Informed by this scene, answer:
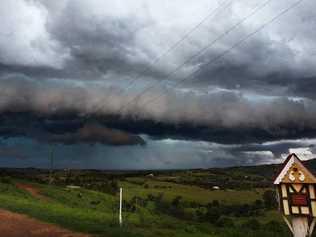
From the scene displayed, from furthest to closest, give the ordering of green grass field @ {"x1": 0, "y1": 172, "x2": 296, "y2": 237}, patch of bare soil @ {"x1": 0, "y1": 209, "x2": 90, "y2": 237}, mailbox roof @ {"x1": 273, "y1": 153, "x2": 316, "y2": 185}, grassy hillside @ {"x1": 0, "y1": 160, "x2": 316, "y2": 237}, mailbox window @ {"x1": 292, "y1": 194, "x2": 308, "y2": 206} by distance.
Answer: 1. grassy hillside @ {"x1": 0, "y1": 160, "x2": 316, "y2": 237}
2. green grass field @ {"x1": 0, "y1": 172, "x2": 296, "y2": 237}
3. patch of bare soil @ {"x1": 0, "y1": 209, "x2": 90, "y2": 237}
4. mailbox window @ {"x1": 292, "y1": 194, "x2": 308, "y2": 206}
5. mailbox roof @ {"x1": 273, "y1": 153, "x2": 316, "y2": 185}

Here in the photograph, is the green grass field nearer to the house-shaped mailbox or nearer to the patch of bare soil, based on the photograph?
the patch of bare soil

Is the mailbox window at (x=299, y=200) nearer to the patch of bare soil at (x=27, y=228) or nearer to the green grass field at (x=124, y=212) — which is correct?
the green grass field at (x=124, y=212)

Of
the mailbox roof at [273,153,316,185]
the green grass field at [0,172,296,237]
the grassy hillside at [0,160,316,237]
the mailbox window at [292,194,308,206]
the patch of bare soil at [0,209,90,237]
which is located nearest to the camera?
the mailbox roof at [273,153,316,185]

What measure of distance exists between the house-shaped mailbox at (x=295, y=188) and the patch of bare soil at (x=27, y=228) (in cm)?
1298

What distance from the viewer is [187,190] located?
158000 millimetres

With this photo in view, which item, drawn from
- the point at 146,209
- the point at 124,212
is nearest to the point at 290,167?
the point at 124,212

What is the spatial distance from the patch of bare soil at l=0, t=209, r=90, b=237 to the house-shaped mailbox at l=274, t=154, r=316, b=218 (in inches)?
511

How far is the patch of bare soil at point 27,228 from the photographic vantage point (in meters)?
22.5

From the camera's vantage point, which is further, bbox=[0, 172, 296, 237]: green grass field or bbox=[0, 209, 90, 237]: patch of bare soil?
bbox=[0, 172, 296, 237]: green grass field

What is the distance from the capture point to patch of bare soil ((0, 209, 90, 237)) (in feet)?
73.8

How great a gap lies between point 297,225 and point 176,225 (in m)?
17.0

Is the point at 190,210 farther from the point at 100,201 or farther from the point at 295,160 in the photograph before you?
the point at 295,160

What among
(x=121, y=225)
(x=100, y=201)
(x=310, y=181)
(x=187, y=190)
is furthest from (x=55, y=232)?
(x=187, y=190)

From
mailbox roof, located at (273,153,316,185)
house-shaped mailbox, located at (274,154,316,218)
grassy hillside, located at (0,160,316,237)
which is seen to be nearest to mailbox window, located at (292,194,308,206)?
house-shaped mailbox, located at (274,154,316,218)
